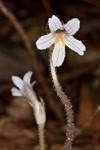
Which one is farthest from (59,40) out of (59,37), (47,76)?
(47,76)

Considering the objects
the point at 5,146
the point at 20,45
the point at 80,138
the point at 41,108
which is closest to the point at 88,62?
the point at 20,45

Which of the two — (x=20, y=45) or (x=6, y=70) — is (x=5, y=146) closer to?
(x=6, y=70)

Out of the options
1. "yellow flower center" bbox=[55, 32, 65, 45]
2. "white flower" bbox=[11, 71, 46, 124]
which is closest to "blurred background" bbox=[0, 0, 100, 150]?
"white flower" bbox=[11, 71, 46, 124]

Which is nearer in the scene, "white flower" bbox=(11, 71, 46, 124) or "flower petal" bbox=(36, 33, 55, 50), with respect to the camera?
"flower petal" bbox=(36, 33, 55, 50)

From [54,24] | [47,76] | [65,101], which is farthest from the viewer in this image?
[47,76]

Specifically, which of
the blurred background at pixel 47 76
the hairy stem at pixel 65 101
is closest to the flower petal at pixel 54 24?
the hairy stem at pixel 65 101

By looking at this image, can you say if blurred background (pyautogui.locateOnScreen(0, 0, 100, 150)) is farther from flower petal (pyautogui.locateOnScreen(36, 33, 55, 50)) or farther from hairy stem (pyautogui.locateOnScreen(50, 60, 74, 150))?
flower petal (pyautogui.locateOnScreen(36, 33, 55, 50))

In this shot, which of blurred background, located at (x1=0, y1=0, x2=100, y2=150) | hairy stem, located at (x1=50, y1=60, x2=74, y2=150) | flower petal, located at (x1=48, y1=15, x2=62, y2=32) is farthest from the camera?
blurred background, located at (x1=0, y1=0, x2=100, y2=150)

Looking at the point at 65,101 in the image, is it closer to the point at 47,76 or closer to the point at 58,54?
the point at 58,54

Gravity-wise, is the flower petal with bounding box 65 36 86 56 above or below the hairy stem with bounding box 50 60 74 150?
above

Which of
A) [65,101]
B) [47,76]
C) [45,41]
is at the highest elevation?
[47,76]
